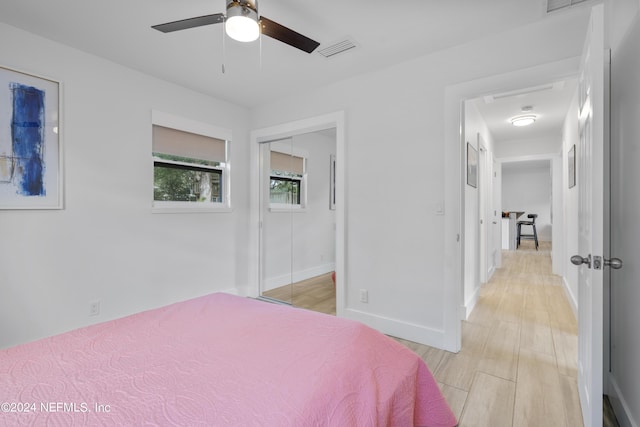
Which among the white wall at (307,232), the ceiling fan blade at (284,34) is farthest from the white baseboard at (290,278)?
the ceiling fan blade at (284,34)

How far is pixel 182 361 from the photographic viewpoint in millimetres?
1131

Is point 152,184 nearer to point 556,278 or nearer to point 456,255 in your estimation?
point 456,255

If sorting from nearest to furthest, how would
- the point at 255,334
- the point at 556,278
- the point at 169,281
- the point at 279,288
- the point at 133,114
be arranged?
the point at 255,334, the point at 133,114, the point at 169,281, the point at 279,288, the point at 556,278

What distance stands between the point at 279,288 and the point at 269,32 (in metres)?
2.93

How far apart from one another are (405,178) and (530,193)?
9013 millimetres

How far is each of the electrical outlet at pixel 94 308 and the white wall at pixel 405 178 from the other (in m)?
2.21

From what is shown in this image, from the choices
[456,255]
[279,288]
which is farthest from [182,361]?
[279,288]

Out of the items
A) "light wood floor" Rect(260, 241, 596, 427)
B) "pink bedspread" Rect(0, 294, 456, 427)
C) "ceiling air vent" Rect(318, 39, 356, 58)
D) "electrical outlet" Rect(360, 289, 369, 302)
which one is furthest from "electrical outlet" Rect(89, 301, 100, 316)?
"ceiling air vent" Rect(318, 39, 356, 58)

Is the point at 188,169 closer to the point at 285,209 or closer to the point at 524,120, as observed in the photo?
the point at 285,209

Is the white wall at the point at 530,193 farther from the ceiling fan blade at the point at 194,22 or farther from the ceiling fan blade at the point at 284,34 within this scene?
the ceiling fan blade at the point at 194,22

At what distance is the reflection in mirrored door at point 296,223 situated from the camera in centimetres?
363

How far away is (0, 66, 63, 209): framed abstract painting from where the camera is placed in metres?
2.19

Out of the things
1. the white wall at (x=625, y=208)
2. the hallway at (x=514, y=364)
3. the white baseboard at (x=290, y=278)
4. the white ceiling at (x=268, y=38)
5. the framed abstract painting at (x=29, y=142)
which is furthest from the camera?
the white baseboard at (x=290, y=278)

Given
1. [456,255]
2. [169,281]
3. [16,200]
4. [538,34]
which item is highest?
[538,34]
